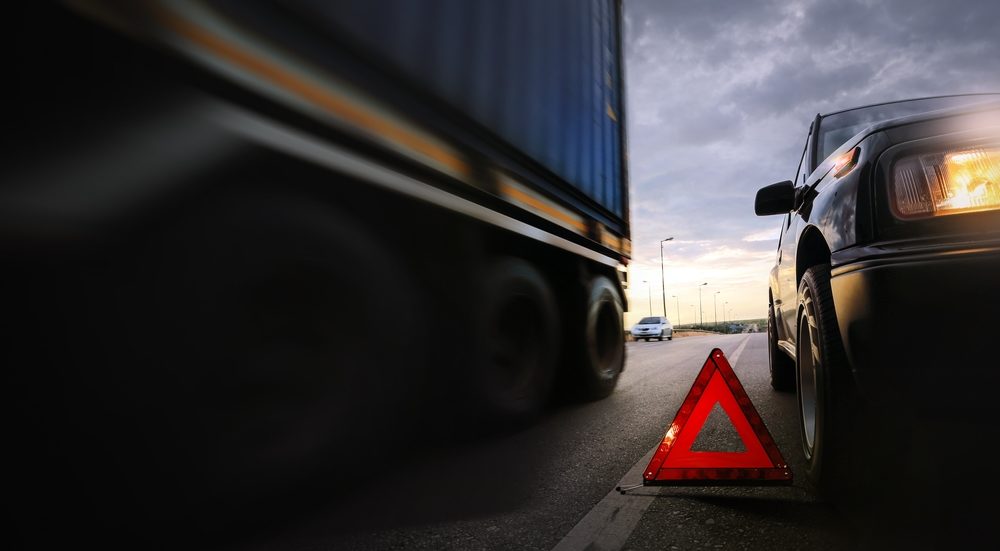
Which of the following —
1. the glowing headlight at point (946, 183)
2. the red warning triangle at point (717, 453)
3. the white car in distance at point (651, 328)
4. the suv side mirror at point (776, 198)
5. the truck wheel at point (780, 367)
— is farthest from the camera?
the white car in distance at point (651, 328)

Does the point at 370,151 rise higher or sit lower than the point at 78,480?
higher

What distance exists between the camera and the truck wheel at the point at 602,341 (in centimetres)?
557

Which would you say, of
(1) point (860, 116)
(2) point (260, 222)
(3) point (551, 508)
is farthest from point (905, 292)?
(1) point (860, 116)

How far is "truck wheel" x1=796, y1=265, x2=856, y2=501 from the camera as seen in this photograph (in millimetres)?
2268

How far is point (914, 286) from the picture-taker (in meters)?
1.85

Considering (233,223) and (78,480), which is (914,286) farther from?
(78,480)

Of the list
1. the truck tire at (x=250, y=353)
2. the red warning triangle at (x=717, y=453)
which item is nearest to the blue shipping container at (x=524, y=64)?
the truck tire at (x=250, y=353)

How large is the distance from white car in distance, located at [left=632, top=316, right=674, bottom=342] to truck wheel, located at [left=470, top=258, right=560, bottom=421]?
2300 cm

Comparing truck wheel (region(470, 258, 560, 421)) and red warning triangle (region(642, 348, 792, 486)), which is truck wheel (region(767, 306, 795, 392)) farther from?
red warning triangle (region(642, 348, 792, 486))

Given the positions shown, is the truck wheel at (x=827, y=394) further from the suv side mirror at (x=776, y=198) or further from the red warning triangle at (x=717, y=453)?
the suv side mirror at (x=776, y=198)

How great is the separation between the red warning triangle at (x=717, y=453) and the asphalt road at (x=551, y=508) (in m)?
0.07

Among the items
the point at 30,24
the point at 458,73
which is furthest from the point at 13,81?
the point at 458,73

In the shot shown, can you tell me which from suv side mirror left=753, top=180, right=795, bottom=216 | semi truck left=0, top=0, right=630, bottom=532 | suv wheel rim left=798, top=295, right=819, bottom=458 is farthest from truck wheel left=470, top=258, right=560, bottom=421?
suv wheel rim left=798, top=295, right=819, bottom=458

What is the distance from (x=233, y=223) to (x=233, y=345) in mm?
458
